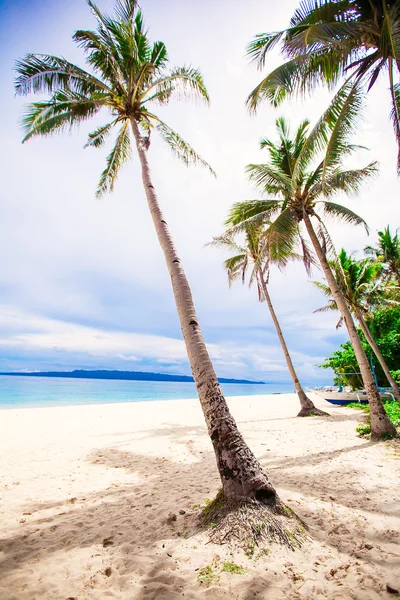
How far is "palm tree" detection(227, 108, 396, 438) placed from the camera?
6.98m

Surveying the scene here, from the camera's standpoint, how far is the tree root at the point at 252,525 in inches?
112

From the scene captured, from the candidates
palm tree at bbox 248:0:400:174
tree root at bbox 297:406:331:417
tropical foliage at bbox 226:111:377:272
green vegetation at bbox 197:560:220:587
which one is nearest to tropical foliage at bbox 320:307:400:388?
tree root at bbox 297:406:331:417

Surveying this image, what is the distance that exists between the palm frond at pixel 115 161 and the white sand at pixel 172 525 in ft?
26.5

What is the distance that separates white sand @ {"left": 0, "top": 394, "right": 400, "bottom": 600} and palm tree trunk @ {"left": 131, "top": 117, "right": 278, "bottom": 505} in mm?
630

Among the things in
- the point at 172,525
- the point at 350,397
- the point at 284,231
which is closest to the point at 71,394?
the point at 350,397

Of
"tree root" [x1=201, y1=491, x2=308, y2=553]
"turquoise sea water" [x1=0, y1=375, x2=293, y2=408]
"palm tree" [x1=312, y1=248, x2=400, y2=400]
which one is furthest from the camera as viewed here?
"turquoise sea water" [x1=0, y1=375, x2=293, y2=408]

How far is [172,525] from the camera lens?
348 cm

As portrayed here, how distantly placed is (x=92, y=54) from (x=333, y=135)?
653 cm

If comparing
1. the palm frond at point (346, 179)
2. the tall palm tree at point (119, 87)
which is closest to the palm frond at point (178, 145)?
Answer: the tall palm tree at point (119, 87)

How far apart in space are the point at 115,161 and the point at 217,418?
8241 mm

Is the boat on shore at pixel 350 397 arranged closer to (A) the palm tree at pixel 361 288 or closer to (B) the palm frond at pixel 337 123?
(A) the palm tree at pixel 361 288

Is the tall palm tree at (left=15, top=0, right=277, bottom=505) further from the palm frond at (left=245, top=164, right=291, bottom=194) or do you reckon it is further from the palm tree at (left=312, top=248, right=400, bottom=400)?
the palm tree at (left=312, top=248, right=400, bottom=400)

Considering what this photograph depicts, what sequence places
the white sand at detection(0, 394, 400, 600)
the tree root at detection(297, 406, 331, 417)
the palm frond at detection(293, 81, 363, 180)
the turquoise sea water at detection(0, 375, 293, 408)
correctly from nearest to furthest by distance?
the white sand at detection(0, 394, 400, 600) < the palm frond at detection(293, 81, 363, 180) < the tree root at detection(297, 406, 331, 417) < the turquoise sea water at detection(0, 375, 293, 408)

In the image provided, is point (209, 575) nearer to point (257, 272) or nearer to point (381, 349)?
point (257, 272)
